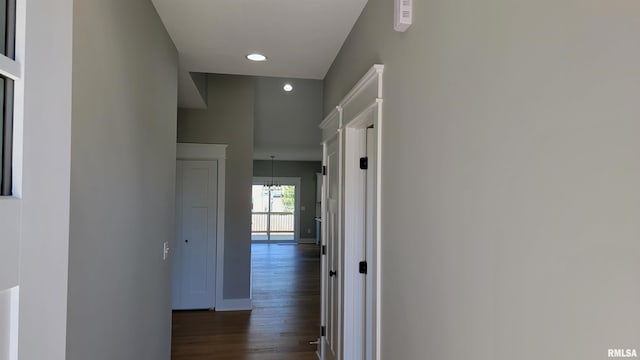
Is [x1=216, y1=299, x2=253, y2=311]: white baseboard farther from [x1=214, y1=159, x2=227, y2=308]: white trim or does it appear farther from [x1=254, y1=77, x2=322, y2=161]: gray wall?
[x1=254, y1=77, x2=322, y2=161]: gray wall

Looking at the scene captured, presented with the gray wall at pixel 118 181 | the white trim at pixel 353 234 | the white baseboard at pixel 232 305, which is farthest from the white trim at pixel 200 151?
the white trim at pixel 353 234

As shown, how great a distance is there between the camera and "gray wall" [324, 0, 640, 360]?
0.68 m

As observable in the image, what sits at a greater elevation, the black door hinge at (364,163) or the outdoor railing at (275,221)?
the black door hinge at (364,163)

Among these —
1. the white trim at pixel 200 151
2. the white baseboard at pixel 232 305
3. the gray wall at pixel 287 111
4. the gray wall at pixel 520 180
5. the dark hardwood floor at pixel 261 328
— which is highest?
the gray wall at pixel 287 111

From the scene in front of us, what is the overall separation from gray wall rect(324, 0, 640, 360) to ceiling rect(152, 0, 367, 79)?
0.93 m

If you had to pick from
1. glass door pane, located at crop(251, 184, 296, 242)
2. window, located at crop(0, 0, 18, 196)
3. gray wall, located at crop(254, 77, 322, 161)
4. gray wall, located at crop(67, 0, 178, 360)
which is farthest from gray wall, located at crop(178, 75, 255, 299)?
glass door pane, located at crop(251, 184, 296, 242)

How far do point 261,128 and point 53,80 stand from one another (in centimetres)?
670

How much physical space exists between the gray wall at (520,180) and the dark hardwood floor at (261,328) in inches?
103

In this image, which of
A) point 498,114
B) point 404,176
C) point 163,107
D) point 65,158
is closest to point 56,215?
point 65,158

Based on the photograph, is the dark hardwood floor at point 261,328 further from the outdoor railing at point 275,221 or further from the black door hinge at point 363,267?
the outdoor railing at point 275,221

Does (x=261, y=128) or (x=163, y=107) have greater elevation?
(x=261, y=128)

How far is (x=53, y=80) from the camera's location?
28.4 inches

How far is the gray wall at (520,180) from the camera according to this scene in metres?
0.68

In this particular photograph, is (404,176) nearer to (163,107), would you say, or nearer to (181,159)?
(163,107)
